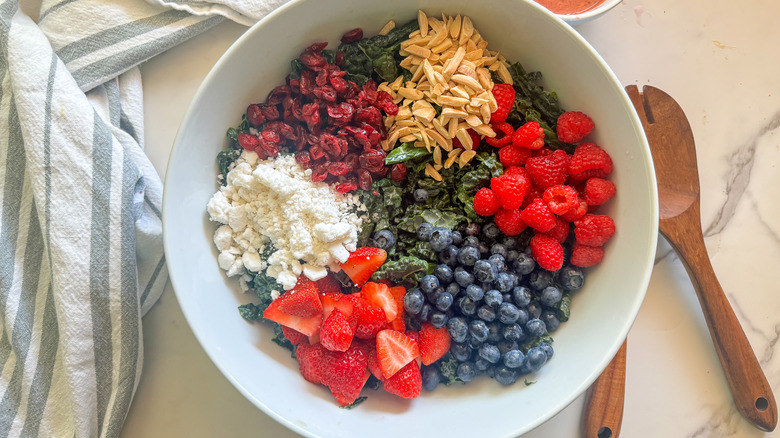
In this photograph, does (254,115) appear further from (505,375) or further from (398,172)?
(505,375)

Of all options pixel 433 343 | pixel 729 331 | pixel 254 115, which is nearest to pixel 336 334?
pixel 433 343

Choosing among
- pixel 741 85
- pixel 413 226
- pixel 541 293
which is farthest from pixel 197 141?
pixel 741 85

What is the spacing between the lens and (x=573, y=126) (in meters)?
1.33

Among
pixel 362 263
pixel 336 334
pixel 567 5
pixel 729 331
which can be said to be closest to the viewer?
pixel 336 334

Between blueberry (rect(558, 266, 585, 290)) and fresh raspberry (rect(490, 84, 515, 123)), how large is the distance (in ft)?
1.44

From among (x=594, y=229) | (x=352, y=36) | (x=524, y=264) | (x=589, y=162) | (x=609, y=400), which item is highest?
(x=352, y=36)

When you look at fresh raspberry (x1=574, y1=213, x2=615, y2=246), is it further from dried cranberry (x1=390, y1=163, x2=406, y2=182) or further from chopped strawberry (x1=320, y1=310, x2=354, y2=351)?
chopped strawberry (x1=320, y1=310, x2=354, y2=351)

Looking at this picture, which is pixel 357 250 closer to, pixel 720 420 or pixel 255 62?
pixel 255 62

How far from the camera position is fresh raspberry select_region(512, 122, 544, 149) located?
133 centimetres

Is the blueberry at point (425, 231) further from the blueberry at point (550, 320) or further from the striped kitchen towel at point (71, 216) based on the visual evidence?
the striped kitchen towel at point (71, 216)

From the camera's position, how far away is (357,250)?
54.0 inches

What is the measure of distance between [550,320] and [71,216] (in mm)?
1251

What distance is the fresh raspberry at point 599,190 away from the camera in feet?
4.25

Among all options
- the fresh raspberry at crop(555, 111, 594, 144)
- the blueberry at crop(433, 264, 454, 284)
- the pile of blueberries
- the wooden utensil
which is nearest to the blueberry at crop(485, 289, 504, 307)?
the pile of blueberries
